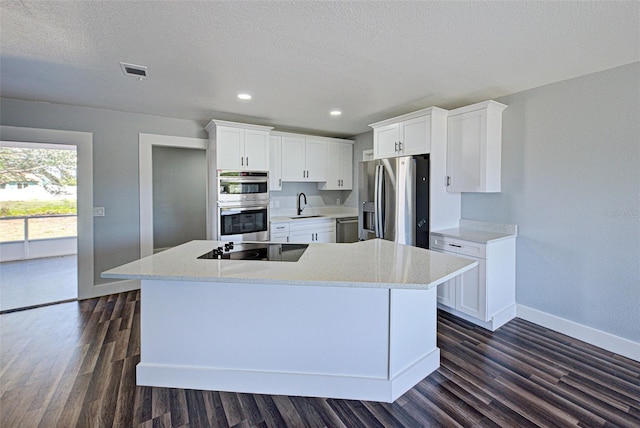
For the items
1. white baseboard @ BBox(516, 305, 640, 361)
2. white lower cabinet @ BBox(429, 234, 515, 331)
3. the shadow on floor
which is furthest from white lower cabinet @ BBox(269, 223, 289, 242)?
white baseboard @ BBox(516, 305, 640, 361)

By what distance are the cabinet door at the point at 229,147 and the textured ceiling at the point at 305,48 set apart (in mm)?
609

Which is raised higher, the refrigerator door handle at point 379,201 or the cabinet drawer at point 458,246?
the refrigerator door handle at point 379,201

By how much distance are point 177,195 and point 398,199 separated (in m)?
4.68

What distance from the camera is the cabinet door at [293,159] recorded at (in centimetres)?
470

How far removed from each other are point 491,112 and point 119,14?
3258 millimetres

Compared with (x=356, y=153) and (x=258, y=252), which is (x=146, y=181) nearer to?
(x=258, y=252)

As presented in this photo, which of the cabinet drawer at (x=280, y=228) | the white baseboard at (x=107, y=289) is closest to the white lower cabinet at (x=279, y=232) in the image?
the cabinet drawer at (x=280, y=228)

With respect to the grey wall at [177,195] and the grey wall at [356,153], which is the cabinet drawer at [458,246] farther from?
the grey wall at [177,195]

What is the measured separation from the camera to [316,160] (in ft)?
16.5

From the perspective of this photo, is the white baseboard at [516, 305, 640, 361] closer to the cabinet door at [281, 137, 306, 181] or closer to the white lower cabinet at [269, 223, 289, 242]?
the white lower cabinet at [269, 223, 289, 242]

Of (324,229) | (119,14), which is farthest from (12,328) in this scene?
(324,229)

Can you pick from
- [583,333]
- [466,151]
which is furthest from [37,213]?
[583,333]

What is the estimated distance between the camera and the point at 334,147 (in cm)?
523

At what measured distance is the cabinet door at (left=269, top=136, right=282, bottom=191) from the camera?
456 cm
